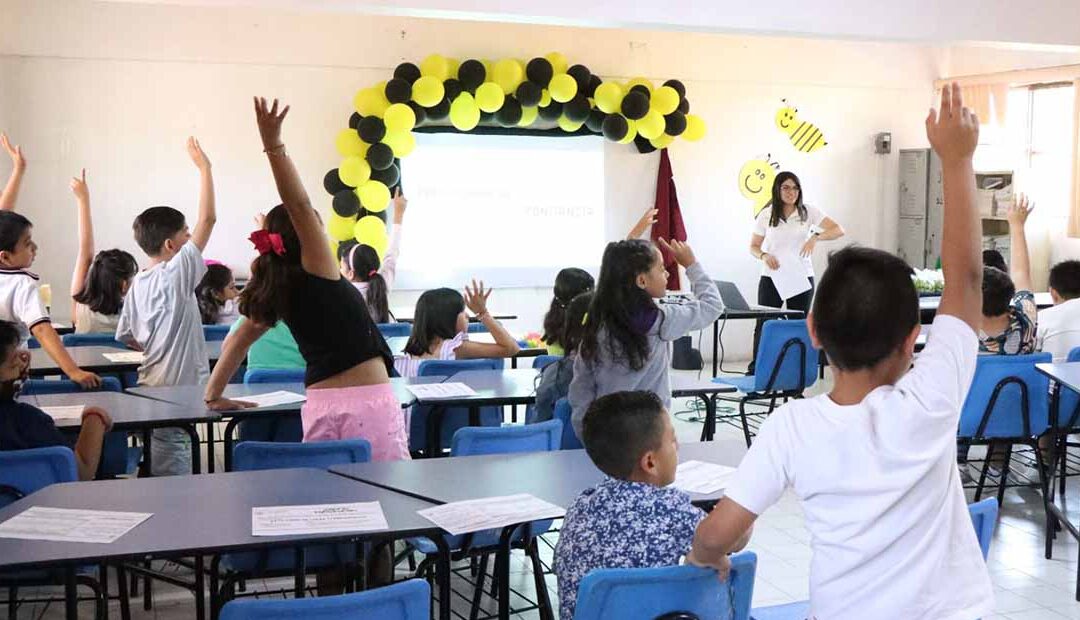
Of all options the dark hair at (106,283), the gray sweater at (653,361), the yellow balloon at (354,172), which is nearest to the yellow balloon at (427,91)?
the yellow balloon at (354,172)

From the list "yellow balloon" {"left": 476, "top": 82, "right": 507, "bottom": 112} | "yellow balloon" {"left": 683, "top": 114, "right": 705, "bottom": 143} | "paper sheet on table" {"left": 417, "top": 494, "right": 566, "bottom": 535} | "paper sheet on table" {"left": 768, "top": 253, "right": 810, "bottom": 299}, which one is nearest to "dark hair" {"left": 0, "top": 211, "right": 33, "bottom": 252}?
"paper sheet on table" {"left": 417, "top": 494, "right": 566, "bottom": 535}

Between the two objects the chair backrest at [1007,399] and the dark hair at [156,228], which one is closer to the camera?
the dark hair at [156,228]

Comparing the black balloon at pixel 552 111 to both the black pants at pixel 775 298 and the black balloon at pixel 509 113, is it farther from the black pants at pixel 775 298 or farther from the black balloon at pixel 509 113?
the black pants at pixel 775 298

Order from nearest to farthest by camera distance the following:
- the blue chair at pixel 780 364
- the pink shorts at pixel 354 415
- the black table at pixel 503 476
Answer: the black table at pixel 503 476 → the pink shorts at pixel 354 415 → the blue chair at pixel 780 364

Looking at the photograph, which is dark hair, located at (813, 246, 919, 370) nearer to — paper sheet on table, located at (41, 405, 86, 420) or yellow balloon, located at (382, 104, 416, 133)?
paper sheet on table, located at (41, 405, 86, 420)

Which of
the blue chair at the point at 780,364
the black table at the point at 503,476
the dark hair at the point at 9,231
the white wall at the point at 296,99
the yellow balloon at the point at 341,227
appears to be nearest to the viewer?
the black table at the point at 503,476

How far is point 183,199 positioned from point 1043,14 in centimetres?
657

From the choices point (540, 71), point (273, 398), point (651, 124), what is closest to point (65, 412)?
point (273, 398)

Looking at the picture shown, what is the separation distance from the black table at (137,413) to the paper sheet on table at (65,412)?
1.6 inches

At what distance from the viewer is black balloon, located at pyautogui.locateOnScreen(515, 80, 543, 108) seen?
9078mm

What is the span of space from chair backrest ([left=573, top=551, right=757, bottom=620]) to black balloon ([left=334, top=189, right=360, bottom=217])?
686cm

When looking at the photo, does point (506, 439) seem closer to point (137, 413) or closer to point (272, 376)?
point (137, 413)

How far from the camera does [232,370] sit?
3795 millimetres

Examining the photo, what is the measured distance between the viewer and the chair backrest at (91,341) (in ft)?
19.4
